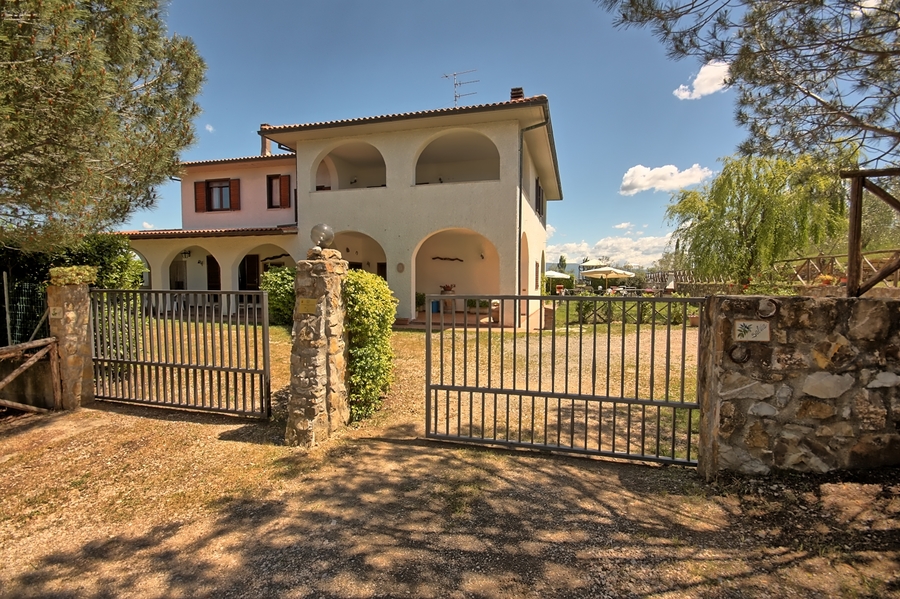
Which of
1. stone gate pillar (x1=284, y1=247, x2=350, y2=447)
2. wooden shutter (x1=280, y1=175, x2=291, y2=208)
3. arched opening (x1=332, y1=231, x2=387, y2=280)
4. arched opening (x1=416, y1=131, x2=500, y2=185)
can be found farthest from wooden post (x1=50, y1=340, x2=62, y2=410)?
wooden shutter (x1=280, y1=175, x2=291, y2=208)

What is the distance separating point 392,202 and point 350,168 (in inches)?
184

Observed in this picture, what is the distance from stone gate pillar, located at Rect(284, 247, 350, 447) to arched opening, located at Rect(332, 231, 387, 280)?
1258 centimetres

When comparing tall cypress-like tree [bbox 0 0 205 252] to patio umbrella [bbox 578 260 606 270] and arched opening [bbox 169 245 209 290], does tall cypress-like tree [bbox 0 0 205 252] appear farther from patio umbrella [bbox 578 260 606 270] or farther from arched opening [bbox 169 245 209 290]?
patio umbrella [bbox 578 260 606 270]

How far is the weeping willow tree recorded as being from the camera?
1614cm

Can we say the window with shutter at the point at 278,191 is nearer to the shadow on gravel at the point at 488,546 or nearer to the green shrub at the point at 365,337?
the green shrub at the point at 365,337

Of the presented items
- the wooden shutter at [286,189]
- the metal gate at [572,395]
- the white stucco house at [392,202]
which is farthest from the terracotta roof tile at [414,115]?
the metal gate at [572,395]

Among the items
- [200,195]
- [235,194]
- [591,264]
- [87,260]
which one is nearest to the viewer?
[87,260]

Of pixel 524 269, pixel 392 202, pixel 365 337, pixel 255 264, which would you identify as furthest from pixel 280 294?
pixel 365 337

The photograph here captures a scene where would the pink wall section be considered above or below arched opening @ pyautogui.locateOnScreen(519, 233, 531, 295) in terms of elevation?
above

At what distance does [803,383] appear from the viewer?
3523mm

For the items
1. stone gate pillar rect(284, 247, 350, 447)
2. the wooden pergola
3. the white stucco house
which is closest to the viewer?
the wooden pergola

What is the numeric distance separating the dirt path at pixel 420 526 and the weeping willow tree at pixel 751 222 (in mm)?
15135

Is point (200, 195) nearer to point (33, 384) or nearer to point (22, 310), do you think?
point (22, 310)

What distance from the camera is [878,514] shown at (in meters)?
3.06
